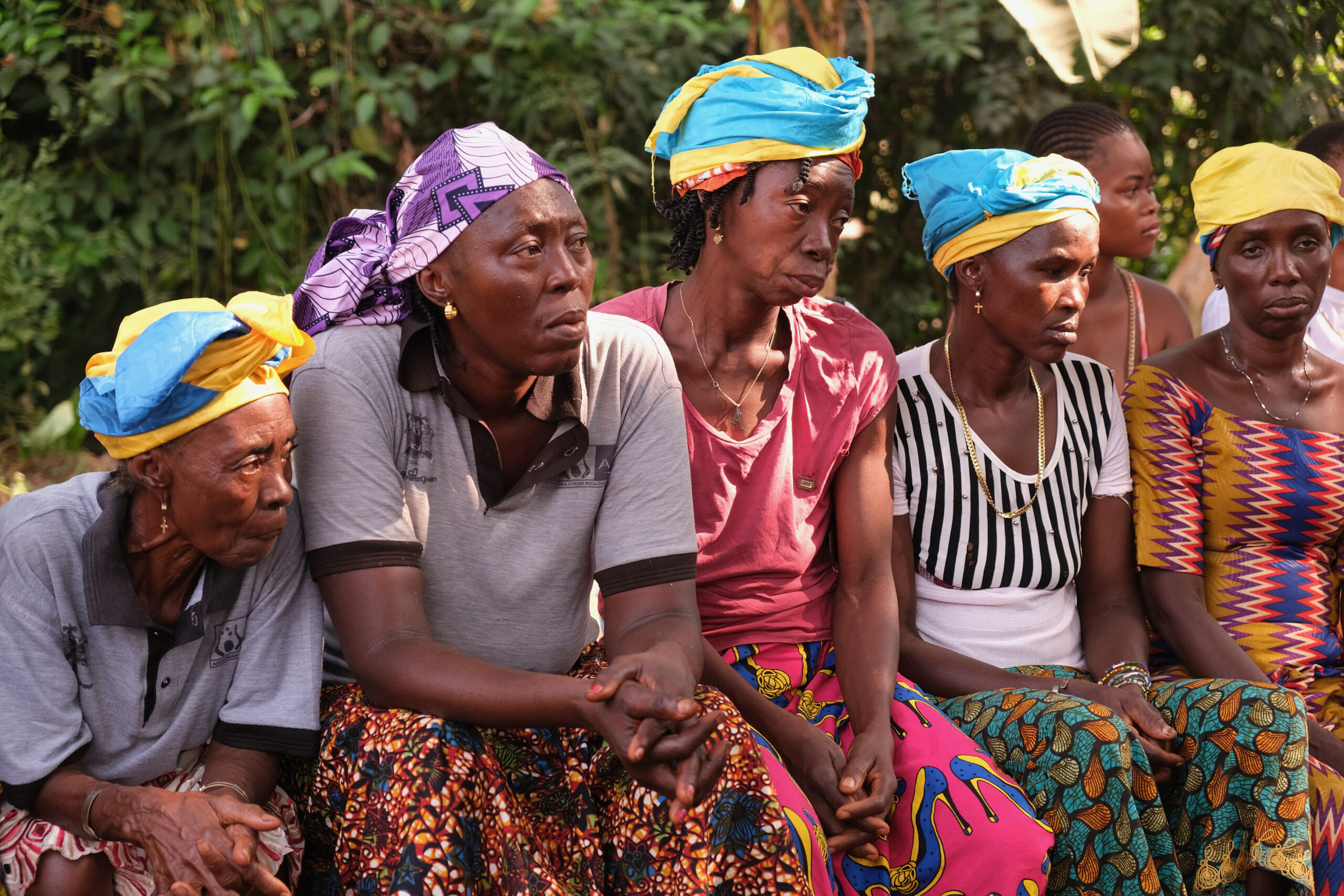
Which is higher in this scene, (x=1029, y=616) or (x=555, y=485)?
(x=555, y=485)

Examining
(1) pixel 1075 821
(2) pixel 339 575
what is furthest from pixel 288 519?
(1) pixel 1075 821

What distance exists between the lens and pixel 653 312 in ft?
10.3

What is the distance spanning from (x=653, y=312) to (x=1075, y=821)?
60.0 inches

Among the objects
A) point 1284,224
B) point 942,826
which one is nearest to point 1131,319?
point 1284,224

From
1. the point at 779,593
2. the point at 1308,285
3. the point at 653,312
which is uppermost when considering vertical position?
the point at 653,312

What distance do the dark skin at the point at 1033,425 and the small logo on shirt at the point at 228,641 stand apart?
1546 millimetres

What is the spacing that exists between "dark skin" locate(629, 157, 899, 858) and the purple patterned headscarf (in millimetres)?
561

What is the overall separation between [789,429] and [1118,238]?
176 centimetres

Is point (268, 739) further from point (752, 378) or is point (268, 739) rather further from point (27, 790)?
point (752, 378)

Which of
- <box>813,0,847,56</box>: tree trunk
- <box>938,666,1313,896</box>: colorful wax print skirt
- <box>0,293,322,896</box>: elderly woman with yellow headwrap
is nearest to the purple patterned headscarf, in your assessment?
<box>0,293,322,896</box>: elderly woman with yellow headwrap

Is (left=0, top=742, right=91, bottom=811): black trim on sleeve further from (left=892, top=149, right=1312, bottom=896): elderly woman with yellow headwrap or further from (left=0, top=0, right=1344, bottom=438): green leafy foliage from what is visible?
(left=0, top=0, right=1344, bottom=438): green leafy foliage

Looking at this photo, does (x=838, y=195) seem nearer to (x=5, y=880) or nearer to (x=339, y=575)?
(x=339, y=575)

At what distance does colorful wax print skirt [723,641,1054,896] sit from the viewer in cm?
254

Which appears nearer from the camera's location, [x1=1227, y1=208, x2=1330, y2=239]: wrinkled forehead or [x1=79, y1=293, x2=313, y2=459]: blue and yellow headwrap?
[x1=79, y1=293, x2=313, y2=459]: blue and yellow headwrap
